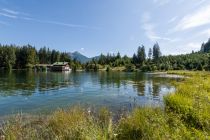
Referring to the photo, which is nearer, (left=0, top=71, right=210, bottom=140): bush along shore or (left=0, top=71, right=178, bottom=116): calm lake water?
(left=0, top=71, right=210, bottom=140): bush along shore

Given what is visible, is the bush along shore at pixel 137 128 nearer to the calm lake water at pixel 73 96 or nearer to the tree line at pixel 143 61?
the calm lake water at pixel 73 96

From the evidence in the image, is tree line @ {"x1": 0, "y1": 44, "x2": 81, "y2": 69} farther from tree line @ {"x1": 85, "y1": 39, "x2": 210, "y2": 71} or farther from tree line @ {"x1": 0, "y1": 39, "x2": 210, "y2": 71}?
tree line @ {"x1": 85, "y1": 39, "x2": 210, "y2": 71}

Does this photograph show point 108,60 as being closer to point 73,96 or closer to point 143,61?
point 143,61

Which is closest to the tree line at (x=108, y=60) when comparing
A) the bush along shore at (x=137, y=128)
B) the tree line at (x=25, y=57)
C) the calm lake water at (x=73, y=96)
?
the tree line at (x=25, y=57)

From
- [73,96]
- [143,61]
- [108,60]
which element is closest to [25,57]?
[108,60]

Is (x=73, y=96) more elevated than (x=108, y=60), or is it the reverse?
(x=108, y=60)

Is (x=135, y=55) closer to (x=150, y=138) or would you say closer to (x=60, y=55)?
(x=60, y=55)

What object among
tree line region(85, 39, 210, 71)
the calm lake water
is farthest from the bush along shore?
tree line region(85, 39, 210, 71)

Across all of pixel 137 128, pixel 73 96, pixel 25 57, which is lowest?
pixel 73 96

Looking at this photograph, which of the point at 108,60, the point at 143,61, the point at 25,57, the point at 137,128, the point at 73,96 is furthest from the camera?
the point at 108,60

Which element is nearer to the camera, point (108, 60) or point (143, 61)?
point (143, 61)

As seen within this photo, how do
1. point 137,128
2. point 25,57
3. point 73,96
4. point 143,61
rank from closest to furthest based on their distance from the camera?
point 137,128, point 73,96, point 25,57, point 143,61

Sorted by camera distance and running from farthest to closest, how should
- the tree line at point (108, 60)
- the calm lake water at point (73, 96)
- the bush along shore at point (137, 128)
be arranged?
the tree line at point (108, 60) < the calm lake water at point (73, 96) < the bush along shore at point (137, 128)

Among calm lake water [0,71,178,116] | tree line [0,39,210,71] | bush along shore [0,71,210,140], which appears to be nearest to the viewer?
bush along shore [0,71,210,140]
